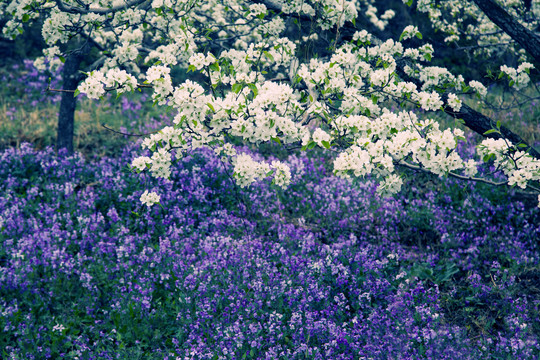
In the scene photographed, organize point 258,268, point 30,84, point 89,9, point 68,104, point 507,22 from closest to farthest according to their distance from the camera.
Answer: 1. point 89,9
2. point 507,22
3. point 258,268
4. point 68,104
5. point 30,84

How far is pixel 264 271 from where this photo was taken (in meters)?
4.63

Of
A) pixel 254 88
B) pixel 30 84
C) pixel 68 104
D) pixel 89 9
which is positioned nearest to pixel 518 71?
pixel 254 88

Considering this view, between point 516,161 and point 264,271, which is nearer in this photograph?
point 516,161

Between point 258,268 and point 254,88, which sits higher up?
point 254,88

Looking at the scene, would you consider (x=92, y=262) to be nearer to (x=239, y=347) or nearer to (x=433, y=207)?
(x=239, y=347)

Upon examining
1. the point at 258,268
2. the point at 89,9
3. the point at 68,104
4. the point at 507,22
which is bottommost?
the point at 68,104

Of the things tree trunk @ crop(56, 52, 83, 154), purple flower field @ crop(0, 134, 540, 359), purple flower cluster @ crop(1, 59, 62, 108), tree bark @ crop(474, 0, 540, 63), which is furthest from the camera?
purple flower cluster @ crop(1, 59, 62, 108)

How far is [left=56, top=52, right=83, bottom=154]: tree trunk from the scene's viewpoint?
7270mm

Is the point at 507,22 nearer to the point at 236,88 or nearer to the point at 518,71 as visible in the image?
the point at 518,71

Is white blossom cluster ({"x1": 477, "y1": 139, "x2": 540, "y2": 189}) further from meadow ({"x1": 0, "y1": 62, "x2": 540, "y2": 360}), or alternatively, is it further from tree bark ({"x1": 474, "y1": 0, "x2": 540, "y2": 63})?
tree bark ({"x1": 474, "y1": 0, "x2": 540, "y2": 63})

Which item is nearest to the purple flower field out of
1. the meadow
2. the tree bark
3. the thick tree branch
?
the meadow

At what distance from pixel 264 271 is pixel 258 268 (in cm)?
9

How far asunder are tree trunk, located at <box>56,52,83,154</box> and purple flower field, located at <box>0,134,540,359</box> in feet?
2.57

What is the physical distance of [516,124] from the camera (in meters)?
8.51
